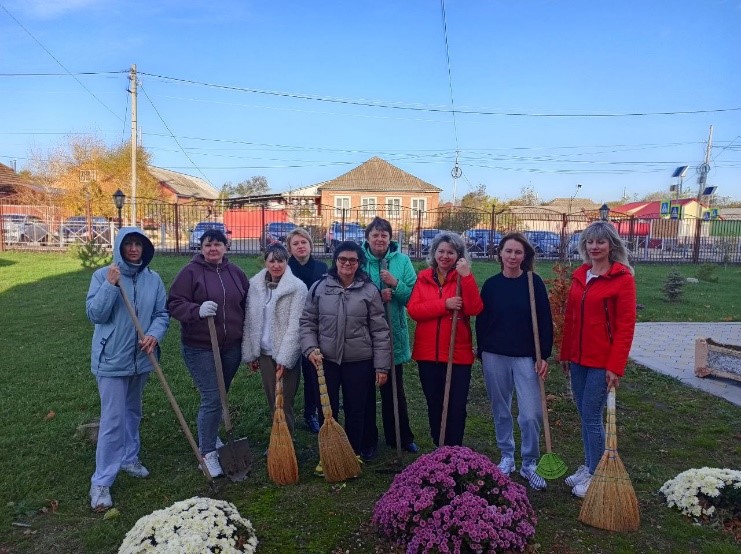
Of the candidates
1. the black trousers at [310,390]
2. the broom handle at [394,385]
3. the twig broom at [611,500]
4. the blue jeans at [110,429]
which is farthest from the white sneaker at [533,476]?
the blue jeans at [110,429]

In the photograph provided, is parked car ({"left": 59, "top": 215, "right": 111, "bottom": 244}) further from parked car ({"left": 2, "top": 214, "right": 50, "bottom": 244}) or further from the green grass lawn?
the green grass lawn

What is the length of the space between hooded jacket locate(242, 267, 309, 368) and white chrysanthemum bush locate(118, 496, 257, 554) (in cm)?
130

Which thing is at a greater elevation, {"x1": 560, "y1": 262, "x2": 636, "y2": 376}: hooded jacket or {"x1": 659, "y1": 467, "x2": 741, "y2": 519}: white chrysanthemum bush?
{"x1": 560, "y1": 262, "x2": 636, "y2": 376}: hooded jacket

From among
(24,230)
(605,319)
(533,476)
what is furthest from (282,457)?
(24,230)

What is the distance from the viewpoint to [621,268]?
11.9 feet

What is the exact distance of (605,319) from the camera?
143 inches

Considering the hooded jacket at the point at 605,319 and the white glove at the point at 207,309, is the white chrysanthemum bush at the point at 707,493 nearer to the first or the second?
the hooded jacket at the point at 605,319

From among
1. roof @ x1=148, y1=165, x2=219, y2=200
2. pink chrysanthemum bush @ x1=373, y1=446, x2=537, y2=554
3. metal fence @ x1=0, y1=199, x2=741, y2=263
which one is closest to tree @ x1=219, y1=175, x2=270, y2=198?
roof @ x1=148, y1=165, x2=219, y2=200

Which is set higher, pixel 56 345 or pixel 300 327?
pixel 300 327

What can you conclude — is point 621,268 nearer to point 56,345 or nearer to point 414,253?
point 56,345

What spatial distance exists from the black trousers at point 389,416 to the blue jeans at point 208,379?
111 centimetres

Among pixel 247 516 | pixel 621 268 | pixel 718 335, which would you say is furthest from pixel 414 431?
pixel 718 335

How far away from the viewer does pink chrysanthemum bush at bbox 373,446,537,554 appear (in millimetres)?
2943

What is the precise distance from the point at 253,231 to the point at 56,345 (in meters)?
15.5
